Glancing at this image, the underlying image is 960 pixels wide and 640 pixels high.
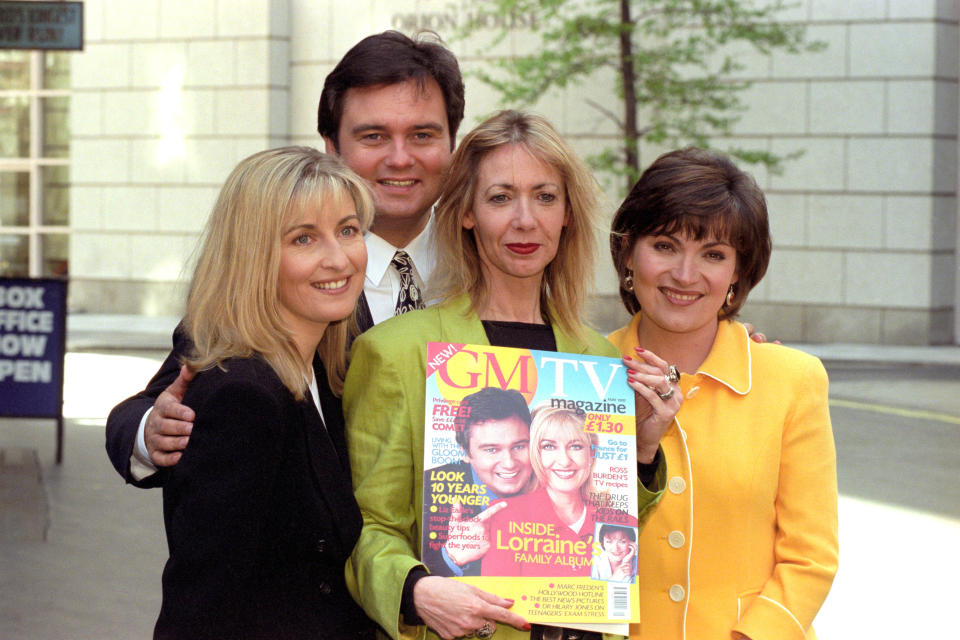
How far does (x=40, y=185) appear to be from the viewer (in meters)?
22.5

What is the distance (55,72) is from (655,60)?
1169 centimetres

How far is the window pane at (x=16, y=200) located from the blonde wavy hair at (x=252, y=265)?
70.8 ft

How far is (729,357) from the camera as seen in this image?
307 centimetres

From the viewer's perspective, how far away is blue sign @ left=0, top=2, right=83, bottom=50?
9.34m

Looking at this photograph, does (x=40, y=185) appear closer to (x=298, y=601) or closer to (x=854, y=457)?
(x=854, y=457)

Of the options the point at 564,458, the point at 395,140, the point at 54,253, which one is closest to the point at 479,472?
the point at 564,458

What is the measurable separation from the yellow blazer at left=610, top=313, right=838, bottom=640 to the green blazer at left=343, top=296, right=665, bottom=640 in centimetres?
17

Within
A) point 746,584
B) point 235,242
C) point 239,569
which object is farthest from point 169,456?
point 746,584

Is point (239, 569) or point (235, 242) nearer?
point (239, 569)

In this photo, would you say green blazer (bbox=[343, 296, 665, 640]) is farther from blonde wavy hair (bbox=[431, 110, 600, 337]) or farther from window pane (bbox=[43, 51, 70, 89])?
window pane (bbox=[43, 51, 70, 89])

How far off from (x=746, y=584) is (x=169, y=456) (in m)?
1.43

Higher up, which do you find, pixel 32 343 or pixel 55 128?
pixel 55 128

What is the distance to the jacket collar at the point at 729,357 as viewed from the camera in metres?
3.02

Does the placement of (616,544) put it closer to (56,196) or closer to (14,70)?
(56,196)
